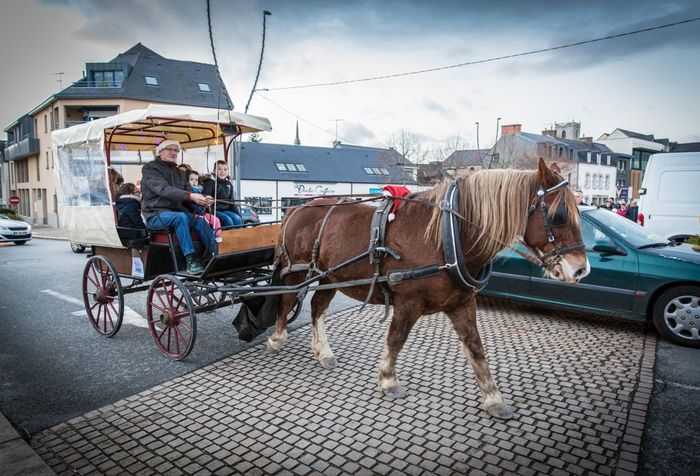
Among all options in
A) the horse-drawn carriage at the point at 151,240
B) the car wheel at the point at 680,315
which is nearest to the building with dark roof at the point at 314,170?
the horse-drawn carriage at the point at 151,240

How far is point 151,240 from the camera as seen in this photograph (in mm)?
5281

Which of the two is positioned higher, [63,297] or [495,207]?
[495,207]

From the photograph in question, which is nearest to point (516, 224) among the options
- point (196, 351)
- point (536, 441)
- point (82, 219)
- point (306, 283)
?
point (536, 441)

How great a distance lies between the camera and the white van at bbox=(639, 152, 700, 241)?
383 inches

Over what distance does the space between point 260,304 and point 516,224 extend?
3.00 metres

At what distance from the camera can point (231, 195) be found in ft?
20.7

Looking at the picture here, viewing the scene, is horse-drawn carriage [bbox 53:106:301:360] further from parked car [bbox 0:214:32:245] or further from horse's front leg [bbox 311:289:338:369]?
parked car [bbox 0:214:32:245]

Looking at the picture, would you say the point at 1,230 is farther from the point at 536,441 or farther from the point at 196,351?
the point at 536,441

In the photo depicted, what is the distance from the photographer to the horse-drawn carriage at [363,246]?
3.46 m

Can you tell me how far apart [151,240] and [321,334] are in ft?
7.68

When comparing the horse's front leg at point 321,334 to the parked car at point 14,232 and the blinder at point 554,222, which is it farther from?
the parked car at point 14,232

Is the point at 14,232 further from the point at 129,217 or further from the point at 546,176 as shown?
the point at 546,176

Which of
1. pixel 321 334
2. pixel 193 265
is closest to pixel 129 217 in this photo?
pixel 193 265

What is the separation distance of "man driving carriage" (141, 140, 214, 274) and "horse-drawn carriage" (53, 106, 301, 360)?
6.1 inches
